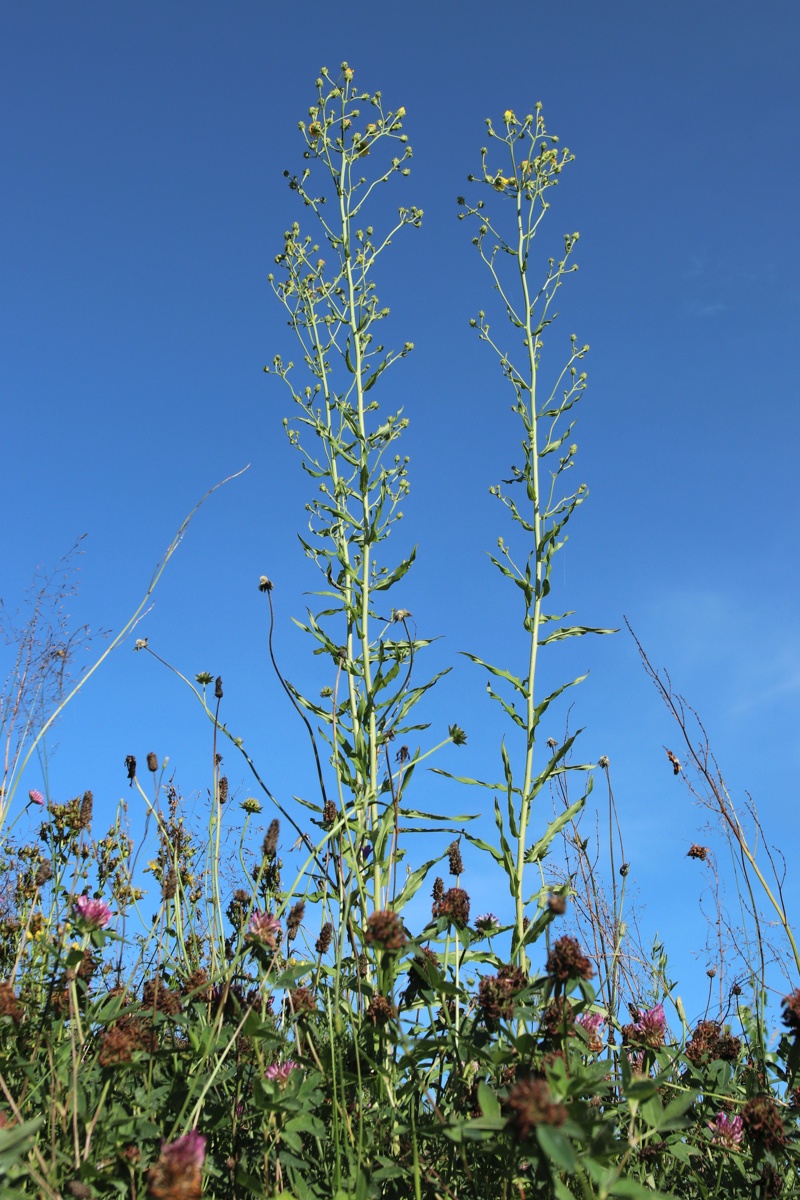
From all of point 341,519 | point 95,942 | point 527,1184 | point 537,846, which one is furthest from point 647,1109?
point 341,519

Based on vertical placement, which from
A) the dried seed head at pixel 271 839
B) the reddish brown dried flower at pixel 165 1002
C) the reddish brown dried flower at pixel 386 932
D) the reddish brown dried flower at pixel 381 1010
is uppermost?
the dried seed head at pixel 271 839

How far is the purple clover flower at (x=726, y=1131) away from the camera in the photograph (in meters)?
1.70

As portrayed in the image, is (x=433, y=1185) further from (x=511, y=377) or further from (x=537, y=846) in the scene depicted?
(x=511, y=377)

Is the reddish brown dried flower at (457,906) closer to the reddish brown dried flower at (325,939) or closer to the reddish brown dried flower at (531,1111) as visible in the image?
the reddish brown dried flower at (325,939)

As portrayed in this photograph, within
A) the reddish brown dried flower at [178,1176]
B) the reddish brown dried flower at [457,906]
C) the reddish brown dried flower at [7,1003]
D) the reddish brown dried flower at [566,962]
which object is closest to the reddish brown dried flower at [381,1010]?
the reddish brown dried flower at [457,906]

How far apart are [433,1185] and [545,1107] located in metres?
0.53

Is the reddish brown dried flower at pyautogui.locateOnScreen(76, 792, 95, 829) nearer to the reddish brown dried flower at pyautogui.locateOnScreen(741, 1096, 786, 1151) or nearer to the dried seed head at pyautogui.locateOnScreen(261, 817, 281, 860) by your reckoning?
the dried seed head at pyautogui.locateOnScreen(261, 817, 281, 860)

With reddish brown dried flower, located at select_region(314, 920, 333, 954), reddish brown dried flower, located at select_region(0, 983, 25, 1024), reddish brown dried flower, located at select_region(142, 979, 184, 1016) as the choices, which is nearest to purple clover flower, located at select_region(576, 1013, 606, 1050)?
reddish brown dried flower, located at select_region(314, 920, 333, 954)

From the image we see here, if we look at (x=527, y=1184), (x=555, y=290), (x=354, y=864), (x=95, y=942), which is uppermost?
(x=555, y=290)

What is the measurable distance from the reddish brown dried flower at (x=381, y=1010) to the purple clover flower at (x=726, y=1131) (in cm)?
71

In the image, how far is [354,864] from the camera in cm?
217

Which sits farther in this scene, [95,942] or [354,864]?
[354,864]

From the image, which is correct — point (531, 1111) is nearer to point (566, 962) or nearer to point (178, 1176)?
point (566, 962)

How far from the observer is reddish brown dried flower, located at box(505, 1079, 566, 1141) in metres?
0.96
